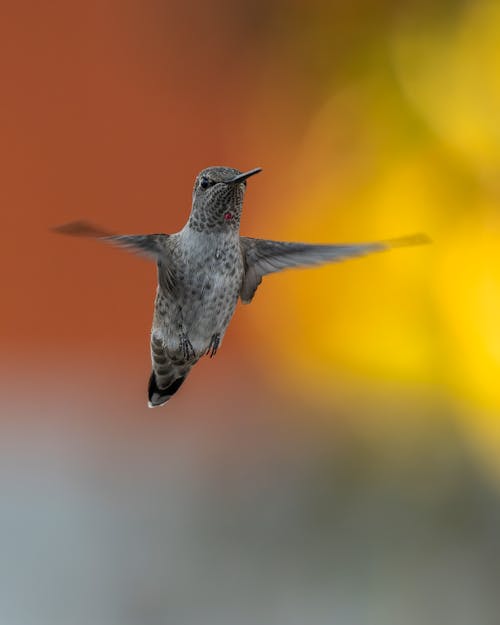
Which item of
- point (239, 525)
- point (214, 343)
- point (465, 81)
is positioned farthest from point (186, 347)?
point (239, 525)

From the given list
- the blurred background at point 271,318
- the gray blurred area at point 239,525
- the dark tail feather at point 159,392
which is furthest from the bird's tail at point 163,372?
the gray blurred area at point 239,525

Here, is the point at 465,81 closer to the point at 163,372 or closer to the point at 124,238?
the point at 163,372

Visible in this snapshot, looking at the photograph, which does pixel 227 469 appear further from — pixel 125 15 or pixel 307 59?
pixel 125 15

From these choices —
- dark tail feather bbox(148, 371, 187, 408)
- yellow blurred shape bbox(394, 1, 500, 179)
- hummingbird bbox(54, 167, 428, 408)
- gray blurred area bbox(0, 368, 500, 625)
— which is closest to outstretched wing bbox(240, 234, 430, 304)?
hummingbird bbox(54, 167, 428, 408)

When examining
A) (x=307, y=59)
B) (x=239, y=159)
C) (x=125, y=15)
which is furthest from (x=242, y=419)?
(x=125, y=15)

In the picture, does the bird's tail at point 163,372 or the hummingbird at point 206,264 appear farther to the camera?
the bird's tail at point 163,372

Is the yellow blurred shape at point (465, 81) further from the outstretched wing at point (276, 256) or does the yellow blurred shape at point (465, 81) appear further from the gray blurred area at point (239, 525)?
the outstretched wing at point (276, 256)
